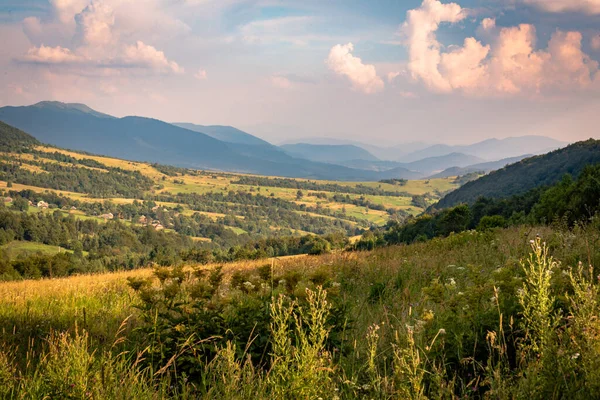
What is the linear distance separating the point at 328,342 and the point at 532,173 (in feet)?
490

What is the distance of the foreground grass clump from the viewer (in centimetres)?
287

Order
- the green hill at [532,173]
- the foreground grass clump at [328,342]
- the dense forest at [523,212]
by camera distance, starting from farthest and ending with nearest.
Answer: the green hill at [532,173] < the dense forest at [523,212] < the foreground grass clump at [328,342]

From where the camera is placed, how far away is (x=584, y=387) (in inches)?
109

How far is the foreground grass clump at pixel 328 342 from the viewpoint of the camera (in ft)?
9.42

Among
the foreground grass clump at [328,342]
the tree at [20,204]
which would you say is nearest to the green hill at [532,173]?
the foreground grass clump at [328,342]

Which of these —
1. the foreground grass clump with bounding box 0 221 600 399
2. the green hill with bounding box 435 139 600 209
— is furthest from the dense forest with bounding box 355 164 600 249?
the green hill with bounding box 435 139 600 209

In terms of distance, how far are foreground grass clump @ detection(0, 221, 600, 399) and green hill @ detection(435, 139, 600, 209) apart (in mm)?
113982

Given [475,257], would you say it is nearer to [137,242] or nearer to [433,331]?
[433,331]

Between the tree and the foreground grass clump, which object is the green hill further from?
the tree

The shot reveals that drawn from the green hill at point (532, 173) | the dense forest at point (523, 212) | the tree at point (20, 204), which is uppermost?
the green hill at point (532, 173)

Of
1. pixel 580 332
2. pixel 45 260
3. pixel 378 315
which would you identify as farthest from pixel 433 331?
pixel 45 260

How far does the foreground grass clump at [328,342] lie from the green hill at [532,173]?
374 ft

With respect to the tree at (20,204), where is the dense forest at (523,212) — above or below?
above

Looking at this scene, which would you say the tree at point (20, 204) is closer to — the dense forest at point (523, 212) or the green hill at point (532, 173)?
the dense forest at point (523, 212)
